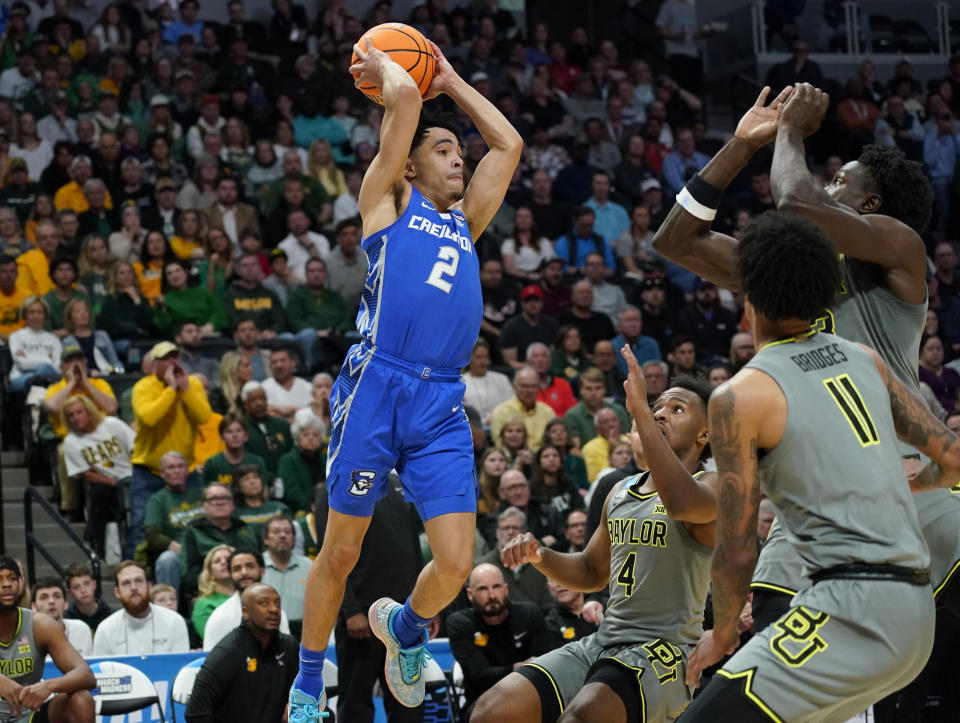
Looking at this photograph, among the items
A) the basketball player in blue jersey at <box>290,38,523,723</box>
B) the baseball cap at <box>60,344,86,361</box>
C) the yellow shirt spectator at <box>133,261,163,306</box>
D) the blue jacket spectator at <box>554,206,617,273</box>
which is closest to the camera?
the basketball player in blue jersey at <box>290,38,523,723</box>

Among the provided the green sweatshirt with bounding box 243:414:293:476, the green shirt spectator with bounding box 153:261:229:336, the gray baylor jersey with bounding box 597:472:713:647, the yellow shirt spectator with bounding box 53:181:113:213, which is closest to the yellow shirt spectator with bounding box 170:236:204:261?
the green shirt spectator with bounding box 153:261:229:336

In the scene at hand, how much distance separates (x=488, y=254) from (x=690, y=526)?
30.4ft

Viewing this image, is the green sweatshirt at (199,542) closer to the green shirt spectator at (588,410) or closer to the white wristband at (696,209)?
the green shirt spectator at (588,410)

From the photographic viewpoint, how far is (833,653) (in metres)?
3.86

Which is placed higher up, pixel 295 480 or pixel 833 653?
pixel 833 653

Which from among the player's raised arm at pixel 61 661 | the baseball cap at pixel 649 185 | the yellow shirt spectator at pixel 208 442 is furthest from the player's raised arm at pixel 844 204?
the baseball cap at pixel 649 185

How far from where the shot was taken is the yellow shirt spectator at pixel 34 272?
41.6 ft

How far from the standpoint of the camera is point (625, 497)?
5.96 m

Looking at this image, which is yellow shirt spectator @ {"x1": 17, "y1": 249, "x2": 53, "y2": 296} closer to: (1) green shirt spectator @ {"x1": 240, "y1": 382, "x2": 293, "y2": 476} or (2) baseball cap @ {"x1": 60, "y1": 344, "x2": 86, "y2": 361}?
(2) baseball cap @ {"x1": 60, "y1": 344, "x2": 86, "y2": 361}

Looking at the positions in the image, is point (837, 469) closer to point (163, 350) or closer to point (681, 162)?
point (163, 350)

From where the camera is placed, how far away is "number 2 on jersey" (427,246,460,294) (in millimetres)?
5426

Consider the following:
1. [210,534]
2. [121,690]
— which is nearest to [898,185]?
[121,690]

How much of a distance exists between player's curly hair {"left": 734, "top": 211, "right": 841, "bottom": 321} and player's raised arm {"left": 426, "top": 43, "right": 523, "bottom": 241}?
177 cm

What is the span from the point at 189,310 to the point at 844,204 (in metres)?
8.82
